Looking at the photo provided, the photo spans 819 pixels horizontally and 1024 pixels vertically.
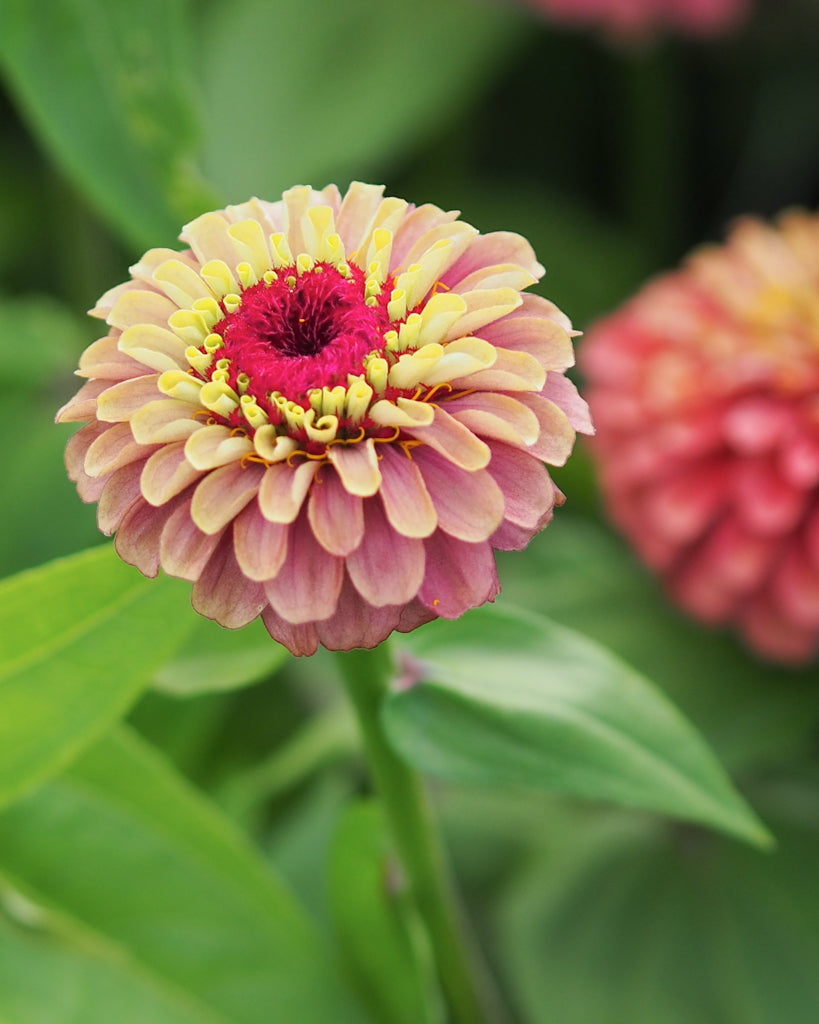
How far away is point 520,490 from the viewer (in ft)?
0.66

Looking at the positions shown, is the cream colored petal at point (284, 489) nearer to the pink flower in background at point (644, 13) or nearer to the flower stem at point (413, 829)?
the flower stem at point (413, 829)

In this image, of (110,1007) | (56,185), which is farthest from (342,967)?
(56,185)

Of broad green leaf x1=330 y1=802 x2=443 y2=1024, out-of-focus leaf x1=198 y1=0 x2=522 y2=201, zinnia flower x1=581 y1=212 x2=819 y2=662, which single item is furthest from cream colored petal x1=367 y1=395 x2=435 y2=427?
out-of-focus leaf x1=198 y1=0 x2=522 y2=201

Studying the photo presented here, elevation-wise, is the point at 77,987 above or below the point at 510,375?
below

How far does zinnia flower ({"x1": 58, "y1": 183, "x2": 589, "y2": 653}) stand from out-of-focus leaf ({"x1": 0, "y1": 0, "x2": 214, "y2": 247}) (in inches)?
8.2

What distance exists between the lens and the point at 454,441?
20 centimetres

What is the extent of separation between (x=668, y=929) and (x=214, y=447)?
0.33 m

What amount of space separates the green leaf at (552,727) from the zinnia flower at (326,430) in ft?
0.20

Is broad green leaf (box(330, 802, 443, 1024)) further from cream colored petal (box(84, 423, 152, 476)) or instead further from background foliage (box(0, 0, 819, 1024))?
cream colored petal (box(84, 423, 152, 476))

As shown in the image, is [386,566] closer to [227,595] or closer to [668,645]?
[227,595]

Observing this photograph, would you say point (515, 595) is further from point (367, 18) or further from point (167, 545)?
point (367, 18)

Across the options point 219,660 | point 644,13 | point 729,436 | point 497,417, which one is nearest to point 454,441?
point 497,417

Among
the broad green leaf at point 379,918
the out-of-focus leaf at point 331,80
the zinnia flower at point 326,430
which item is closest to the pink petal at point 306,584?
the zinnia flower at point 326,430

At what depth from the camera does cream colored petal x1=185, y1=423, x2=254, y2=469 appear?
19cm
